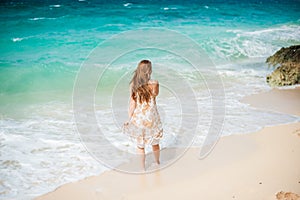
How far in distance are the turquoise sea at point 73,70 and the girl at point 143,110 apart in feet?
2.80

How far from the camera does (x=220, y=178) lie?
4055 millimetres

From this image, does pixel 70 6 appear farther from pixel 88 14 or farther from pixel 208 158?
pixel 208 158

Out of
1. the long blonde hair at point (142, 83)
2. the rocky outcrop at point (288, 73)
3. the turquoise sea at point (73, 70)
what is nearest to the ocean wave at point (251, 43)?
the turquoise sea at point (73, 70)

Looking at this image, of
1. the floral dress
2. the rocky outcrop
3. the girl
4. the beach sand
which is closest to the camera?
the beach sand

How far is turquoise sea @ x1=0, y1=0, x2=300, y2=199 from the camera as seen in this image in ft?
15.6

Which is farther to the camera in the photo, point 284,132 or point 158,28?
point 158,28

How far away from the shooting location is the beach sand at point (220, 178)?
12.3ft

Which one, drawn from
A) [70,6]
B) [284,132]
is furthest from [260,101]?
[70,6]

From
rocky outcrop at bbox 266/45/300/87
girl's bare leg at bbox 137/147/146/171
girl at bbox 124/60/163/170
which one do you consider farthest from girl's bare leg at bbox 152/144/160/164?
rocky outcrop at bbox 266/45/300/87

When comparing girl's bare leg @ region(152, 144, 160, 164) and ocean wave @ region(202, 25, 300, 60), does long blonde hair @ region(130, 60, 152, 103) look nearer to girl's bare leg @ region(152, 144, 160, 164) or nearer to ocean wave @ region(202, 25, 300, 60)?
girl's bare leg @ region(152, 144, 160, 164)

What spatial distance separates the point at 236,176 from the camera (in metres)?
4.07

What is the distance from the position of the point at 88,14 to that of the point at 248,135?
69.6 feet

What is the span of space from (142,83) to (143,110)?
15.5 inches

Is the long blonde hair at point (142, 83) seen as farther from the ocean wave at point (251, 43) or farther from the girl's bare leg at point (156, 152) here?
the ocean wave at point (251, 43)
